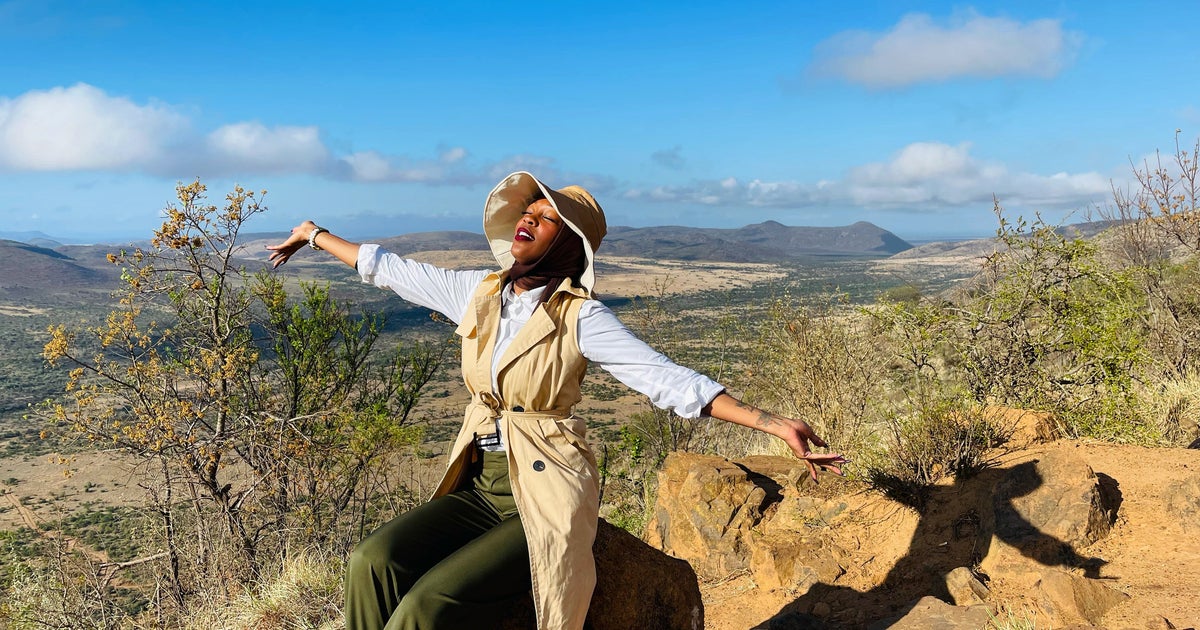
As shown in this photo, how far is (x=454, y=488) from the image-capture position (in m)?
2.68

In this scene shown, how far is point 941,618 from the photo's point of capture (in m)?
3.18

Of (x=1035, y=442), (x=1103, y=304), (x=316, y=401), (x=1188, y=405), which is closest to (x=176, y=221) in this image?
(x=316, y=401)

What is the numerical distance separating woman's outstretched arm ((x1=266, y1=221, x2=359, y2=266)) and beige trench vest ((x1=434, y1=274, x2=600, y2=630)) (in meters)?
0.84

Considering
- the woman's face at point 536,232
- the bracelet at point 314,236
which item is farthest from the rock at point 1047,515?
the bracelet at point 314,236

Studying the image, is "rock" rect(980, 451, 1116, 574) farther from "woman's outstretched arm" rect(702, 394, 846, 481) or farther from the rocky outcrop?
"woman's outstretched arm" rect(702, 394, 846, 481)

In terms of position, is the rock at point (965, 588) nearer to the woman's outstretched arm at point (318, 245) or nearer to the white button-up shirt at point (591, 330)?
the white button-up shirt at point (591, 330)

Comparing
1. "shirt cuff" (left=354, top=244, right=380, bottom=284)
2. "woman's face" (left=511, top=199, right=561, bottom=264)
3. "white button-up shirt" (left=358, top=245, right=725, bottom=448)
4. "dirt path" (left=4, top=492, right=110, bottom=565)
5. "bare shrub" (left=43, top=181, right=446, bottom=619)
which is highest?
"woman's face" (left=511, top=199, right=561, bottom=264)

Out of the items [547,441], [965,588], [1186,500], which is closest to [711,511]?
[965,588]

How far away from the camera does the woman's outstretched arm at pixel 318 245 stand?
3.09m

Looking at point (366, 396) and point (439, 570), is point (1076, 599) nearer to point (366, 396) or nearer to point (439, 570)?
point (439, 570)

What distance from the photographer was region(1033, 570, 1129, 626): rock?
3.14 metres

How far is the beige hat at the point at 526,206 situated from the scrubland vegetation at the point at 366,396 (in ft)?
8.30

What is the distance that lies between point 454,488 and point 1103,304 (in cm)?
687

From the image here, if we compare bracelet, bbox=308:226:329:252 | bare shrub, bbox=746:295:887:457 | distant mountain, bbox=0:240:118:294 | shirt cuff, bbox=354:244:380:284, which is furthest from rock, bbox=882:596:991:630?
distant mountain, bbox=0:240:118:294
